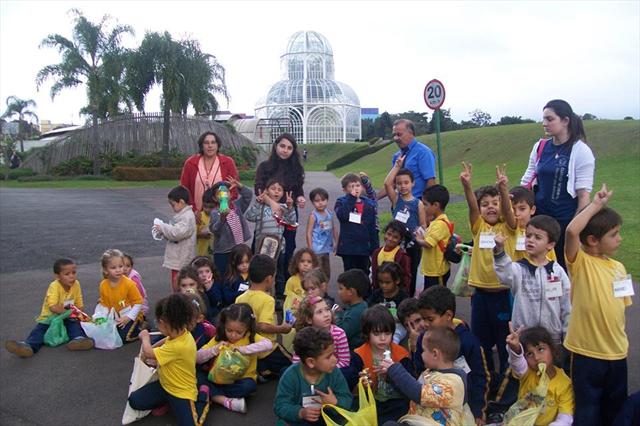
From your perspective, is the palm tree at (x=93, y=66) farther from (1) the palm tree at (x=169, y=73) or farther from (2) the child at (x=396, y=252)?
(2) the child at (x=396, y=252)

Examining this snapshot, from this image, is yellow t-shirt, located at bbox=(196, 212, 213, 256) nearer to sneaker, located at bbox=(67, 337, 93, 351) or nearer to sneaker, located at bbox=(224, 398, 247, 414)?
sneaker, located at bbox=(67, 337, 93, 351)

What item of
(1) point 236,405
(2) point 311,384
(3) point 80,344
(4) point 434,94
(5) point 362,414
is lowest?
(1) point 236,405

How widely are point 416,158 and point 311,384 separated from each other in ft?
10.7

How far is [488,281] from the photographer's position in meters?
4.41

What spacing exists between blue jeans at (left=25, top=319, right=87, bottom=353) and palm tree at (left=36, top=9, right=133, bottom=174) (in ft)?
95.1

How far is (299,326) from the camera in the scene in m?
4.40

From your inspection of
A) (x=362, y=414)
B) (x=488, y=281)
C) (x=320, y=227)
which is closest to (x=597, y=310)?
(x=488, y=281)

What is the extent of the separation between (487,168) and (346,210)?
24475 millimetres

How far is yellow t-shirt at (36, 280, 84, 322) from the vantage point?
18.4ft

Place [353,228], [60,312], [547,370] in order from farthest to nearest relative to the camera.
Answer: [353,228]
[60,312]
[547,370]

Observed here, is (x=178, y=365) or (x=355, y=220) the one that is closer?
(x=178, y=365)

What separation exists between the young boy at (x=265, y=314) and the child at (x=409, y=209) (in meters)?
1.62

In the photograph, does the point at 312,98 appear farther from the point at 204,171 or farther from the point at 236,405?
the point at 236,405


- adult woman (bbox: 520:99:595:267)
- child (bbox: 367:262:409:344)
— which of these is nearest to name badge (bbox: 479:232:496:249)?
adult woman (bbox: 520:99:595:267)
